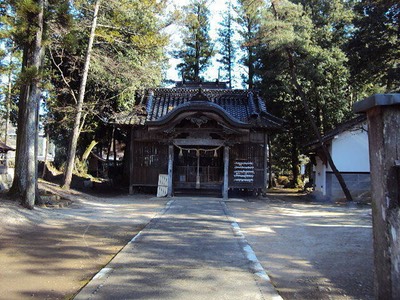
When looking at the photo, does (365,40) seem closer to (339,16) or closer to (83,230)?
(339,16)

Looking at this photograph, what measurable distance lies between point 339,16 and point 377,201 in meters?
24.9

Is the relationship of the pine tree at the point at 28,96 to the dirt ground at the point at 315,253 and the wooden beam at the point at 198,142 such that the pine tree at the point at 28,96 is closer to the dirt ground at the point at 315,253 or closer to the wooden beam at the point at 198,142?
the dirt ground at the point at 315,253

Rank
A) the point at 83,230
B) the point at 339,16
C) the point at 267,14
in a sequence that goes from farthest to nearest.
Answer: the point at 339,16 → the point at 267,14 → the point at 83,230

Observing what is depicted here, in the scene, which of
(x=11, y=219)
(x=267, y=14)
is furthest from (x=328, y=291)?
(x=267, y=14)

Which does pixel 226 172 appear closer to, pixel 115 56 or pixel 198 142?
pixel 198 142

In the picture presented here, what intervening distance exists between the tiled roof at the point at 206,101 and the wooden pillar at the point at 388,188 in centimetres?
1325

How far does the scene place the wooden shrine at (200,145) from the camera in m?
16.5

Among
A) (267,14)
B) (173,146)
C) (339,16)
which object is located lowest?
(173,146)

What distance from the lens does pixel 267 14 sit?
16.8 metres

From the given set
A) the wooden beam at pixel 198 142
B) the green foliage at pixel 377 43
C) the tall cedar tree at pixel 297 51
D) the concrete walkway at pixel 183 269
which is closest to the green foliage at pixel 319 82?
the tall cedar tree at pixel 297 51

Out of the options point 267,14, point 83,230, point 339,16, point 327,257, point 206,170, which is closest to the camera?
point 327,257

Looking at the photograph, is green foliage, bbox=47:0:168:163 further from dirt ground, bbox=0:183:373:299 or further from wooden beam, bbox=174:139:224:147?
dirt ground, bbox=0:183:373:299

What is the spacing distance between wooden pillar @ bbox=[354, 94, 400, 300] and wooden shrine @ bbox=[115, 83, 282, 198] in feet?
41.2

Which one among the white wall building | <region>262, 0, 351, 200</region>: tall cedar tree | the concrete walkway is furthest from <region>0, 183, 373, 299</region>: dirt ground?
<region>262, 0, 351, 200</region>: tall cedar tree
